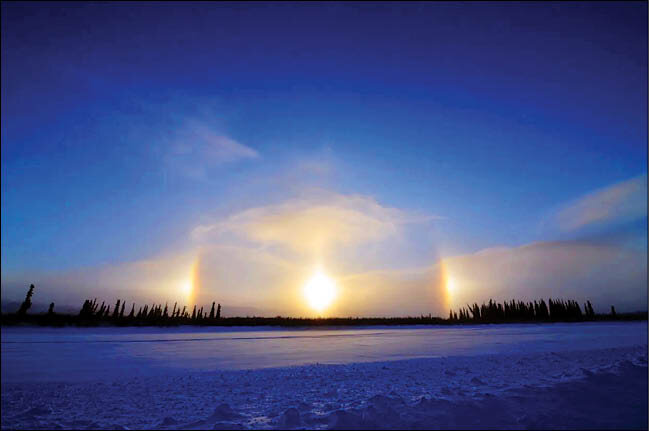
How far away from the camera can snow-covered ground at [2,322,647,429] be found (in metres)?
5.37

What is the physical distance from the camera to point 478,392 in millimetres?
6770

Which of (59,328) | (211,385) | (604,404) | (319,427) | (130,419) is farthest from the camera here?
(59,328)

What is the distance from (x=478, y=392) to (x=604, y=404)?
2153 mm

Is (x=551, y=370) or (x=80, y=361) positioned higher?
(x=551, y=370)

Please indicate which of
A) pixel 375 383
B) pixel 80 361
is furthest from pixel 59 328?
pixel 375 383

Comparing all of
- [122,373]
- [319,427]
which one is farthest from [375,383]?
[122,373]

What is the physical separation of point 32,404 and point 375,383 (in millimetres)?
6837

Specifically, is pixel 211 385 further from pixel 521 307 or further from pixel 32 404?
pixel 521 307

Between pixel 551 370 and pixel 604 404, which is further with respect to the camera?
pixel 551 370

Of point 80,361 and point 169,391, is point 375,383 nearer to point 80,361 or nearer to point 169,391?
point 169,391

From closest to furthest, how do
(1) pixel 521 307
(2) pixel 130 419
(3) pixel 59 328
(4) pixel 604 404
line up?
(2) pixel 130 419 < (4) pixel 604 404 < (3) pixel 59 328 < (1) pixel 521 307

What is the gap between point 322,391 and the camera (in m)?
7.05

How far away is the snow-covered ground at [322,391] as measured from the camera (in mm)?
5371

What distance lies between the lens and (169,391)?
705 cm
